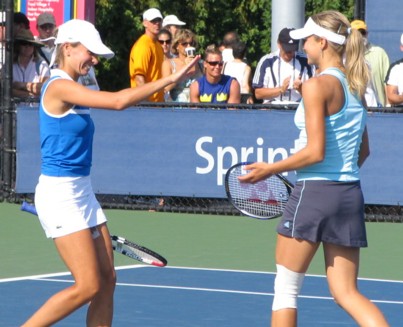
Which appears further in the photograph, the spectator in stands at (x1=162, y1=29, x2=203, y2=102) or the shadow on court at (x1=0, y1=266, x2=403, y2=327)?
the spectator in stands at (x1=162, y1=29, x2=203, y2=102)

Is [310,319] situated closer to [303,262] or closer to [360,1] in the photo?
[303,262]

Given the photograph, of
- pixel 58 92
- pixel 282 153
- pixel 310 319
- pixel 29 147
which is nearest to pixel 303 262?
pixel 58 92

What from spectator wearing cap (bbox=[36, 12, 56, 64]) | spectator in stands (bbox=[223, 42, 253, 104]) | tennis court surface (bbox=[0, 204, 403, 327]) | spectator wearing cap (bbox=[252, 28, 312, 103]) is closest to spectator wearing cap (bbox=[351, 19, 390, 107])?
spectator wearing cap (bbox=[252, 28, 312, 103])

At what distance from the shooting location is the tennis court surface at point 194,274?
28.5ft

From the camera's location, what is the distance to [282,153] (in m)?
13.4

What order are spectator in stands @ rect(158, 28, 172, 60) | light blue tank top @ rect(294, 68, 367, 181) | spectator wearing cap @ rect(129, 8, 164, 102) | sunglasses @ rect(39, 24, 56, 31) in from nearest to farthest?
light blue tank top @ rect(294, 68, 367, 181) < spectator wearing cap @ rect(129, 8, 164, 102) < sunglasses @ rect(39, 24, 56, 31) < spectator in stands @ rect(158, 28, 172, 60)

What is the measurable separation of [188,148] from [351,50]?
7.34m

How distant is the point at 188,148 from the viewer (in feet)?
45.2

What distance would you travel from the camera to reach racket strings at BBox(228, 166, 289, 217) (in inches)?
291

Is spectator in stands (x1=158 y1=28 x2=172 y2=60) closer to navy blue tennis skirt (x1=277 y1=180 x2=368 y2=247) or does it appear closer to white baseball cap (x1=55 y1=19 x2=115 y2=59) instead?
white baseball cap (x1=55 y1=19 x2=115 y2=59)

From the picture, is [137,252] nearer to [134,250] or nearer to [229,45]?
[134,250]

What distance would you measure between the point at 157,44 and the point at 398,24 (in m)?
2.86

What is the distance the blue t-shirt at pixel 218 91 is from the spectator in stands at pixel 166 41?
1.32 meters

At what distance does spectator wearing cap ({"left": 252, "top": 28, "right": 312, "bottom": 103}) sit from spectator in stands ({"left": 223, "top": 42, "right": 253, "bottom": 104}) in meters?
0.91
